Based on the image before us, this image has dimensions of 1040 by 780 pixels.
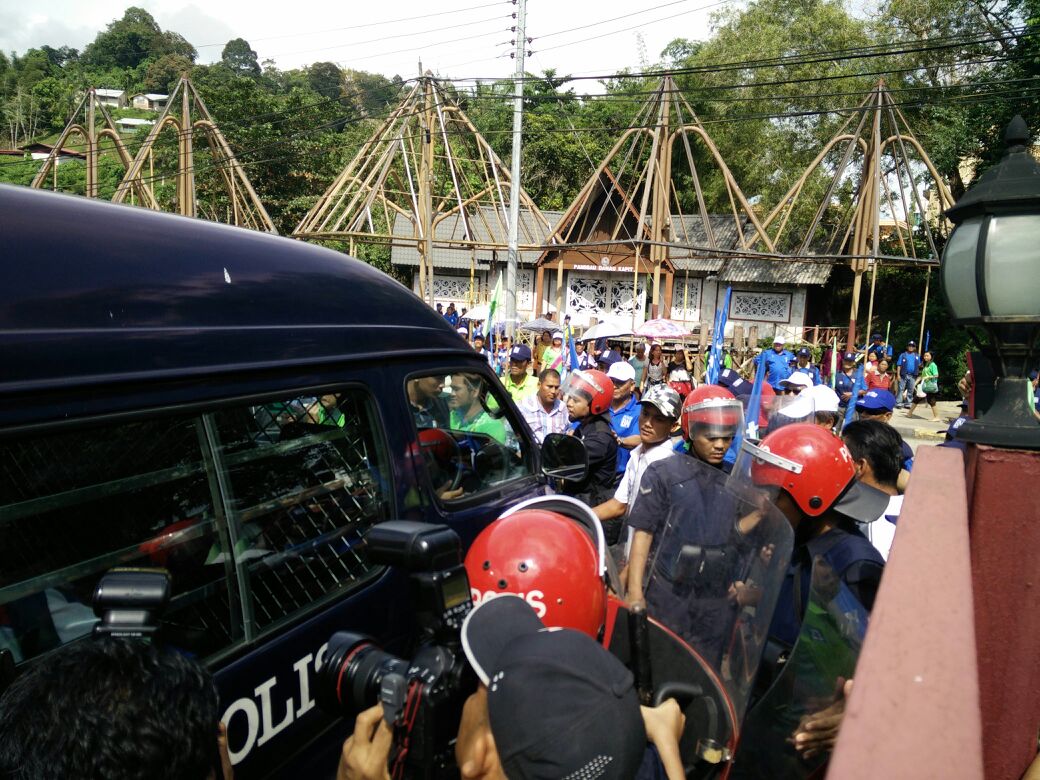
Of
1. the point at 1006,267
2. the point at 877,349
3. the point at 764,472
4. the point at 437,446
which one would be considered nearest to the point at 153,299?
the point at 437,446

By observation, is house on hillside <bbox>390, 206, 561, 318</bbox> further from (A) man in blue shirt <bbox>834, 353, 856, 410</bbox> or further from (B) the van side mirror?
(B) the van side mirror

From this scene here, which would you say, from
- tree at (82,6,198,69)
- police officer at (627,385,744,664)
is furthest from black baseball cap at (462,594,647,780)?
tree at (82,6,198,69)

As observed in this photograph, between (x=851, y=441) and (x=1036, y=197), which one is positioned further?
(x=851, y=441)

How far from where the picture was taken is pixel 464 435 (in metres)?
3.29

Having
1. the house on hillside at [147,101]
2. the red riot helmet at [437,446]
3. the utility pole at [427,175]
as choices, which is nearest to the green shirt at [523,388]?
the red riot helmet at [437,446]

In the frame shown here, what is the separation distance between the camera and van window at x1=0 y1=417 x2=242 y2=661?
149 cm

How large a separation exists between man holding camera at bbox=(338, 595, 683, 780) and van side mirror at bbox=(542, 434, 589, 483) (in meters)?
2.04

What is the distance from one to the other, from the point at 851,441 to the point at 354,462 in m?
2.38

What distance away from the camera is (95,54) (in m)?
119

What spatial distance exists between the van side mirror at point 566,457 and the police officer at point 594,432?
1.15 metres

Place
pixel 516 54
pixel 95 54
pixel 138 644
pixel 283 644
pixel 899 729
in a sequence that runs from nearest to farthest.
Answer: pixel 899 729
pixel 138 644
pixel 283 644
pixel 516 54
pixel 95 54

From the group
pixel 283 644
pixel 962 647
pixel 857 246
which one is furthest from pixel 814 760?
pixel 857 246

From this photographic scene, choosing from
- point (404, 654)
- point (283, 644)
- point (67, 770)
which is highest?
point (67, 770)

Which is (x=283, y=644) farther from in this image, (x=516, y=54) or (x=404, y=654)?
(x=516, y=54)
